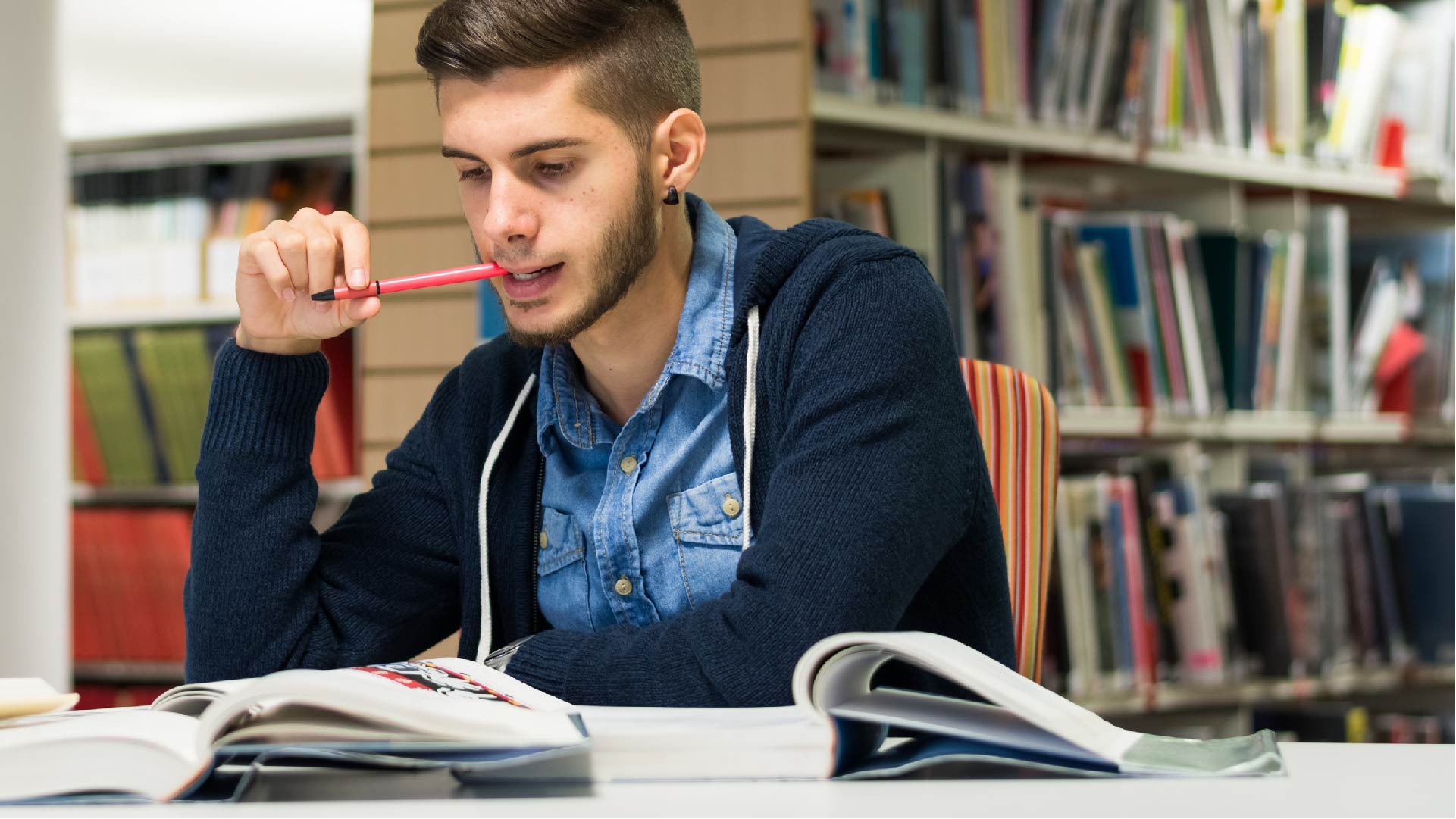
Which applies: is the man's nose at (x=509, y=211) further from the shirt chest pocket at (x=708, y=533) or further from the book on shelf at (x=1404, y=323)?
the book on shelf at (x=1404, y=323)

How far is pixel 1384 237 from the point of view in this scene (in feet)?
10.4

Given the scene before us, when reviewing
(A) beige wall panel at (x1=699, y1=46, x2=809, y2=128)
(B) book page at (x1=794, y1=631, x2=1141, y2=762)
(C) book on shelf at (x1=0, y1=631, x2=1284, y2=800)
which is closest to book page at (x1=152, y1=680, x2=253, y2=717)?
(C) book on shelf at (x1=0, y1=631, x2=1284, y2=800)

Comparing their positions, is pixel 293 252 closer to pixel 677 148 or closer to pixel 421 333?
pixel 677 148

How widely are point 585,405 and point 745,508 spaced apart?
7.9 inches

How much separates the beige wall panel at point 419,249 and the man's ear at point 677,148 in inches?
42.6

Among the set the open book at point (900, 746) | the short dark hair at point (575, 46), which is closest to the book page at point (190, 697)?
the open book at point (900, 746)

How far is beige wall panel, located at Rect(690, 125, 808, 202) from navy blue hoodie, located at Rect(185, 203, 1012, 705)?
0.74m

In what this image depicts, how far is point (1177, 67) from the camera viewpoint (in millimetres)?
2732

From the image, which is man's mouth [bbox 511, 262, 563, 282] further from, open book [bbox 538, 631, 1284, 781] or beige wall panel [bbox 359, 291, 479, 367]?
beige wall panel [bbox 359, 291, 479, 367]

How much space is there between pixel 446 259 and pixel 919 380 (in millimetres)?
1394

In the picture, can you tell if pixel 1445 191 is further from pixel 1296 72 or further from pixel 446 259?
pixel 446 259

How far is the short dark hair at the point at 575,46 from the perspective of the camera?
1215 mm

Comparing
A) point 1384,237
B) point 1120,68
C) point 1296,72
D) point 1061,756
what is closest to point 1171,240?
point 1120,68

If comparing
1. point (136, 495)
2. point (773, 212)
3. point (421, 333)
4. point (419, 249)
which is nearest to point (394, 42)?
point (419, 249)
